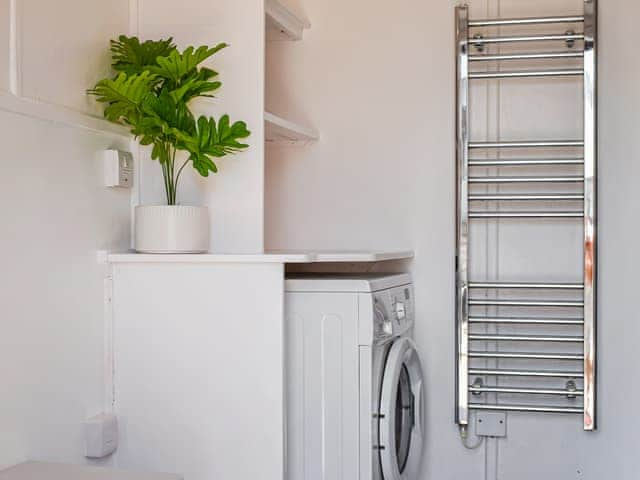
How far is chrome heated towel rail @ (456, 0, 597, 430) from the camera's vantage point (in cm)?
313

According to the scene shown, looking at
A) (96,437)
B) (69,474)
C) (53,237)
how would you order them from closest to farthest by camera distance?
(69,474) < (53,237) < (96,437)

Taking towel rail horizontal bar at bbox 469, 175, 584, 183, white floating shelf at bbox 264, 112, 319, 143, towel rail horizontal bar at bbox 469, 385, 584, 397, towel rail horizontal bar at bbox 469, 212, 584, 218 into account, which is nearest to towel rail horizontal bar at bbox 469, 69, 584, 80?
towel rail horizontal bar at bbox 469, 175, 584, 183

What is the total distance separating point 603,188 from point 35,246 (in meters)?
2.04

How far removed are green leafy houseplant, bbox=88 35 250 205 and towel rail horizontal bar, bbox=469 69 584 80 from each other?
1.05m

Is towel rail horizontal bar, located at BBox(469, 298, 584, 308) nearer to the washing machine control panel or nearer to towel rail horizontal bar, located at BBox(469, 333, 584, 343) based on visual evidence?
towel rail horizontal bar, located at BBox(469, 333, 584, 343)

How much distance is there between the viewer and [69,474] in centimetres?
195

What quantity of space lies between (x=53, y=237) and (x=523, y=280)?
5.86 feet

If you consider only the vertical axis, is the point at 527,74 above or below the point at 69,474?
above

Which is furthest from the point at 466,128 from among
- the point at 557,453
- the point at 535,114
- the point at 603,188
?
the point at 557,453

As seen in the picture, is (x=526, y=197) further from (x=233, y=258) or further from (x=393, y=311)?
(x=233, y=258)

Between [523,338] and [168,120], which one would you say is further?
[523,338]

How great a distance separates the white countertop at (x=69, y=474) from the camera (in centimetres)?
192

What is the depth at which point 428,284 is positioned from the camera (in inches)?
132

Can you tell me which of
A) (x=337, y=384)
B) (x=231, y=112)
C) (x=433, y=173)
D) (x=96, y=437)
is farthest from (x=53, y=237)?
(x=433, y=173)
